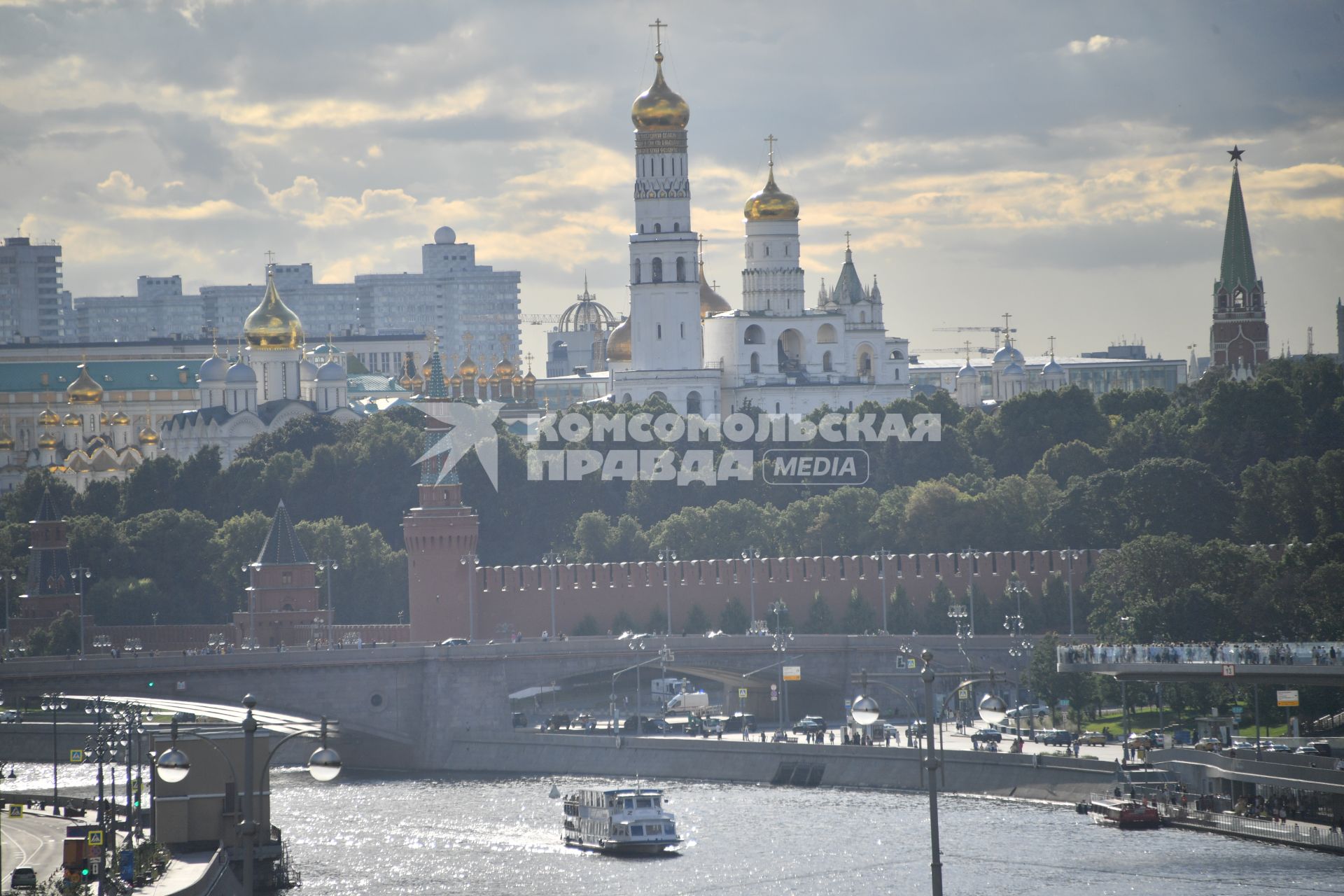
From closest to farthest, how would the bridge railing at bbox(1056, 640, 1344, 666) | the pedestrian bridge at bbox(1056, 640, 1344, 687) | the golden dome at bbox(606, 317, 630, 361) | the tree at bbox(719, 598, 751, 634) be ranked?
the pedestrian bridge at bbox(1056, 640, 1344, 687) → the bridge railing at bbox(1056, 640, 1344, 666) → the tree at bbox(719, 598, 751, 634) → the golden dome at bbox(606, 317, 630, 361)

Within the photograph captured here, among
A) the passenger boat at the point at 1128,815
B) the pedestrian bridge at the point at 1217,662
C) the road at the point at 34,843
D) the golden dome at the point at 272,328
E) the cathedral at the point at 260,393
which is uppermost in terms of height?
the golden dome at the point at 272,328

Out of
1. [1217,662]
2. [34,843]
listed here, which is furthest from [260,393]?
[34,843]

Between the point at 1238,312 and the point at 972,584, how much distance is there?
5386cm

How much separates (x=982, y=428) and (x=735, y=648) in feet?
119

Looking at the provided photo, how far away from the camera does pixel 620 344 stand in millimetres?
152000

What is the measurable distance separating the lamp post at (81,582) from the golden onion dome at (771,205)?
142 ft

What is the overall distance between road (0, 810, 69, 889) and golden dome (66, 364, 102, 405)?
99.4 metres

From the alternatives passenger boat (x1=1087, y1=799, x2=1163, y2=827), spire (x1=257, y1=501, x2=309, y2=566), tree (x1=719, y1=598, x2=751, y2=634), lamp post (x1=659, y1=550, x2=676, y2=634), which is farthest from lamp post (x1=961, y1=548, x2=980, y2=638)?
passenger boat (x1=1087, y1=799, x2=1163, y2=827)

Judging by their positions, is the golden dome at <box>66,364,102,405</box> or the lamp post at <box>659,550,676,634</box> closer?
the lamp post at <box>659,550,676,634</box>

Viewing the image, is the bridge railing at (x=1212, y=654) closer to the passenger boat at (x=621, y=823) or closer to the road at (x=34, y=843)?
the passenger boat at (x=621, y=823)

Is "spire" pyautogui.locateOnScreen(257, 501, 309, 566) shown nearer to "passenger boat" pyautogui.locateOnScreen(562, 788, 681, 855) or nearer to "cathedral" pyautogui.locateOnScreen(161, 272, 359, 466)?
"passenger boat" pyautogui.locateOnScreen(562, 788, 681, 855)

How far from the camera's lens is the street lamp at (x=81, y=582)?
Result: 9582 cm

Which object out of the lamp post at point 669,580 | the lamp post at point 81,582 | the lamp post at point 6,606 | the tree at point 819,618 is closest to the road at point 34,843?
the lamp post at point 81,582

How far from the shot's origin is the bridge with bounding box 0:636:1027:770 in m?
79.2
